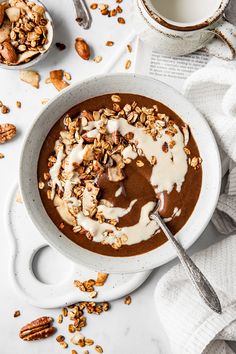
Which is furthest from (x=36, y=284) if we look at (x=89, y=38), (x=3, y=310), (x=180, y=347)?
(x=89, y=38)

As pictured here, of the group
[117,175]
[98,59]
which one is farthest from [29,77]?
[117,175]

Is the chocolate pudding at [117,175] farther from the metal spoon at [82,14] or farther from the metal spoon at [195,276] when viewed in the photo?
the metal spoon at [82,14]

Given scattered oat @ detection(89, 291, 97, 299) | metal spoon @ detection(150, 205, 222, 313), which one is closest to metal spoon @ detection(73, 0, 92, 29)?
metal spoon @ detection(150, 205, 222, 313)

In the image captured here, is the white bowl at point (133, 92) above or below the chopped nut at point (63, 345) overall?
above

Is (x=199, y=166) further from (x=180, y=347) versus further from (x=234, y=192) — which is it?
(x=180, y=347)

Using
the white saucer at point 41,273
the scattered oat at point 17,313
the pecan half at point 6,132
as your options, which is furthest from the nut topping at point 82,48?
the scattered oat at point 17,313

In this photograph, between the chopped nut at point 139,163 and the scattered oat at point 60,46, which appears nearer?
the chopped nut at point 139,163

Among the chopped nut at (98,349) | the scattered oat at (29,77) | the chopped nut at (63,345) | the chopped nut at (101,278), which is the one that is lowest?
the chopped nut at (98,349)

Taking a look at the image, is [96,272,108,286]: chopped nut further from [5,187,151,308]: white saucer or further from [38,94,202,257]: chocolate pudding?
[38,94,202,257]: chocolate pudding
